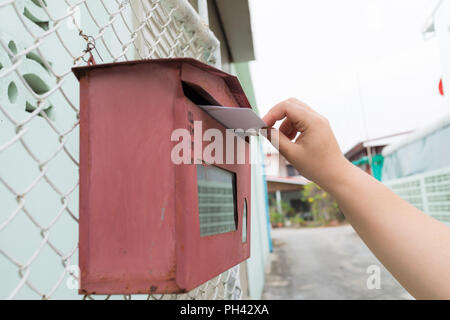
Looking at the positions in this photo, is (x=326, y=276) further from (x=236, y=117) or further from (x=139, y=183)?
(x=139, y=183)

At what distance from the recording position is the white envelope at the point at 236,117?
0.65m

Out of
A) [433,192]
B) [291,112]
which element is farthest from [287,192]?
[291,112]

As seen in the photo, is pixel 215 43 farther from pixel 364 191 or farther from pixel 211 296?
pixel 211 296

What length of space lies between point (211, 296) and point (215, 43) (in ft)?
4.73

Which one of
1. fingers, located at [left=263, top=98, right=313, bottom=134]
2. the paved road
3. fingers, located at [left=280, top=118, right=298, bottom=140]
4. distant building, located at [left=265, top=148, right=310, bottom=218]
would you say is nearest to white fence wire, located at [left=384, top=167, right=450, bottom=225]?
the paved road

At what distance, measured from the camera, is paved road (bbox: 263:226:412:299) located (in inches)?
167

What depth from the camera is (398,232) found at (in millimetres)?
669

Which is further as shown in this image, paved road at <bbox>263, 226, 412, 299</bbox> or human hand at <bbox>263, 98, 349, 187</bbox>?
paved road at <bbox>263, 226, 412, 299</bbox>

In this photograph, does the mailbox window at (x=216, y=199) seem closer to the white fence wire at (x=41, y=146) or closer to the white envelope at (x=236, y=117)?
the white envelope at (x=236, y=117)

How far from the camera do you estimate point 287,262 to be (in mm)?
6867

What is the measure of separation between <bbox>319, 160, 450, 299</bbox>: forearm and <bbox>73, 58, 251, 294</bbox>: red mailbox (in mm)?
368

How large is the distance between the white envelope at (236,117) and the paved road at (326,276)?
3956 millimetres

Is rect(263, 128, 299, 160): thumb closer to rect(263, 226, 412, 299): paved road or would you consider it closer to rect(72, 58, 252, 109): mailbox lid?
rect(72, 58, 252, 109): mailbox lid

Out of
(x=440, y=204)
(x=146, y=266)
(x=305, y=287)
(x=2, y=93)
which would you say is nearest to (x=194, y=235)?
(x=146, y=266)
